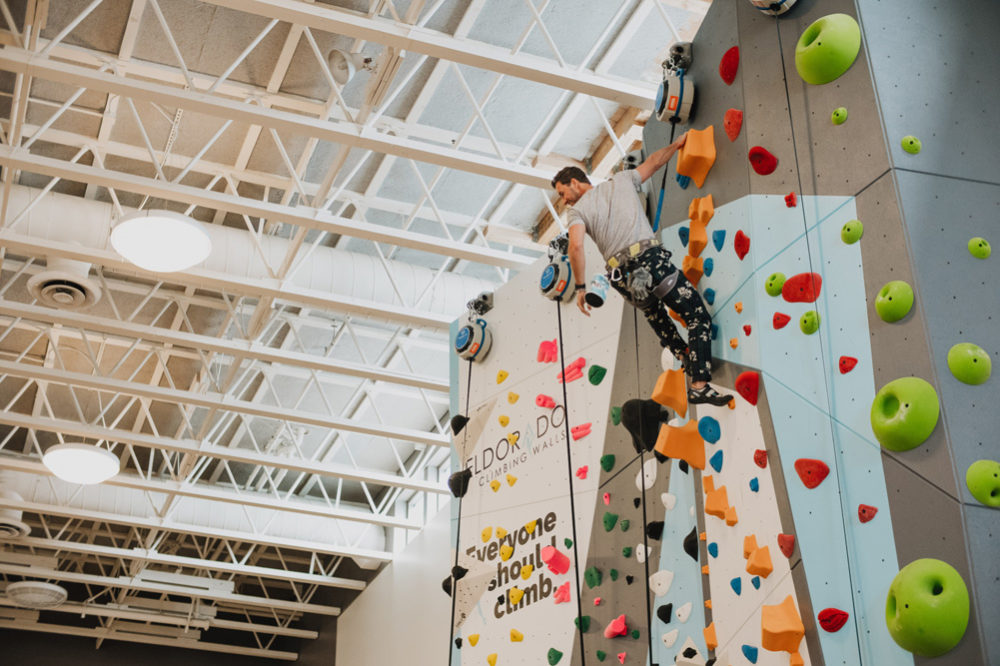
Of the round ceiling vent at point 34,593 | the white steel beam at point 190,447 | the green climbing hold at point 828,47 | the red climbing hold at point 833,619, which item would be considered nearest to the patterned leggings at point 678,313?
the green climbing hold at point 828,47

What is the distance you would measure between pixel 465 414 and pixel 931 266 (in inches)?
169

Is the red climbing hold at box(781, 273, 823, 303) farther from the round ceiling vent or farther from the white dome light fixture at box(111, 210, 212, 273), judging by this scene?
the round ceiling vent

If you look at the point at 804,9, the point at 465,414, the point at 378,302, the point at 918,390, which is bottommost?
the point at 918,390

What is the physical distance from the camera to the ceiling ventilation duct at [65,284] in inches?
387

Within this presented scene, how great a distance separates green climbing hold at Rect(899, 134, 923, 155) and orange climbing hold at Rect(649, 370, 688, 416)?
1.53 metres

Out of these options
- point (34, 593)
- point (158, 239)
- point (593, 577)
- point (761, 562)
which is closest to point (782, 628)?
point (761, 562)

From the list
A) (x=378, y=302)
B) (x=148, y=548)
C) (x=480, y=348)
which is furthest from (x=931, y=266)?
(x=148, y=548)

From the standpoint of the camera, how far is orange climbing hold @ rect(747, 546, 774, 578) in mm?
4457

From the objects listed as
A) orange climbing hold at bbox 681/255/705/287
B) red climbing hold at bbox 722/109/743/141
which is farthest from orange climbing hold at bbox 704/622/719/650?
red climbing hold at bbox 722/109/743/141

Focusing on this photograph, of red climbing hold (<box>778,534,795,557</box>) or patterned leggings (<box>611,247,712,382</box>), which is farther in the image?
patterned leggings (<box>611,247,712,382</box>)

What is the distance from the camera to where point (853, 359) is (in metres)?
4.32

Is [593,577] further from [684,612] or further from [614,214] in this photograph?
[614,214]

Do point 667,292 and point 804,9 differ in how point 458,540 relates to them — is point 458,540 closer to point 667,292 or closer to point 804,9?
point 667,292

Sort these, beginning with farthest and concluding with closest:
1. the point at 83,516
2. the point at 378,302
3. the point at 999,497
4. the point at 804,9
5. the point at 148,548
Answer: the point at 148,548, the point at 83,516, the point at 378,302, the point at 804,9, the point at 999,497
